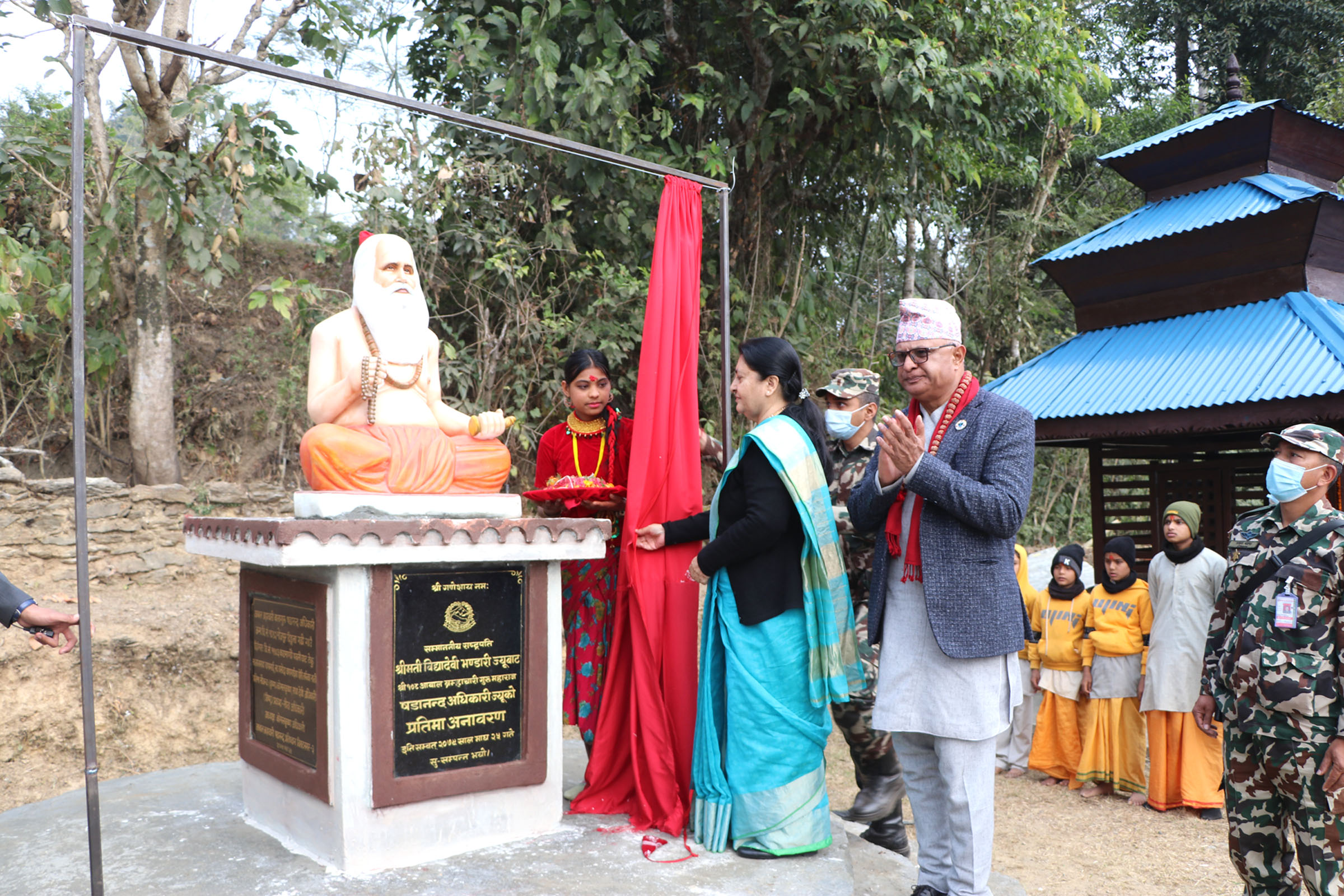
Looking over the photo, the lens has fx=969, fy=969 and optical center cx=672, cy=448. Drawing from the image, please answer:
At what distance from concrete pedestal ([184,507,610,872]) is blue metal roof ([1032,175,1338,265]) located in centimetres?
532

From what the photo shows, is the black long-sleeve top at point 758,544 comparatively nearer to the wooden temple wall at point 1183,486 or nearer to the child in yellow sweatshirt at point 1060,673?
the child in yellow sweatshirt at point 1060,673

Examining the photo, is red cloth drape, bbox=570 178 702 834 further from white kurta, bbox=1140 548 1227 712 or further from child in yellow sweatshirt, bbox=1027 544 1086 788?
child in yellow sweatshirt, bbox=1027 544 1086 788

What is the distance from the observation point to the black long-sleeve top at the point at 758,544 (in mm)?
3207

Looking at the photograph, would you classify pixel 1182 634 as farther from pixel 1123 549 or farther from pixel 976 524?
pixel 976 524

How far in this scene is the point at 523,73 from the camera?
24.6 feet

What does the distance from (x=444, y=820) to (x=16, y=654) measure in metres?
4.63

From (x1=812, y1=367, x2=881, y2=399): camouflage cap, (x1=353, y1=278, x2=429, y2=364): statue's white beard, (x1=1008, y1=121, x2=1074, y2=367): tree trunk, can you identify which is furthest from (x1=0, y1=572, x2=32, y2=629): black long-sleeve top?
(x1=1008, y1=121, x2=1074, y2=367): tree trunk

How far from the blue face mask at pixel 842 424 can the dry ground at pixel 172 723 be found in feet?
7.38

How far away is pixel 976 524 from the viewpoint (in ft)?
8.75

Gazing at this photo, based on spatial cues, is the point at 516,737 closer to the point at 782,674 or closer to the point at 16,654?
the point at 782,674

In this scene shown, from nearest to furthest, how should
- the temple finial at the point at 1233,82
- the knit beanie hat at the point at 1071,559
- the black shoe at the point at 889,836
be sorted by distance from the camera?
the black shoe at the point at 889,836, the knit beanie hat at the point at 1071,559, the temple finial at the point at 1233,82

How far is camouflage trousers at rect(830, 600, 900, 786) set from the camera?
392 cm

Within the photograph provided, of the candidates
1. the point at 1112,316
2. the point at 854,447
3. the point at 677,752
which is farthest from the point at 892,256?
the point at 677,752

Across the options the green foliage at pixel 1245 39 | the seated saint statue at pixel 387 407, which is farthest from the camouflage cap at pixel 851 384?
the green foliage at pixel 1245 39
